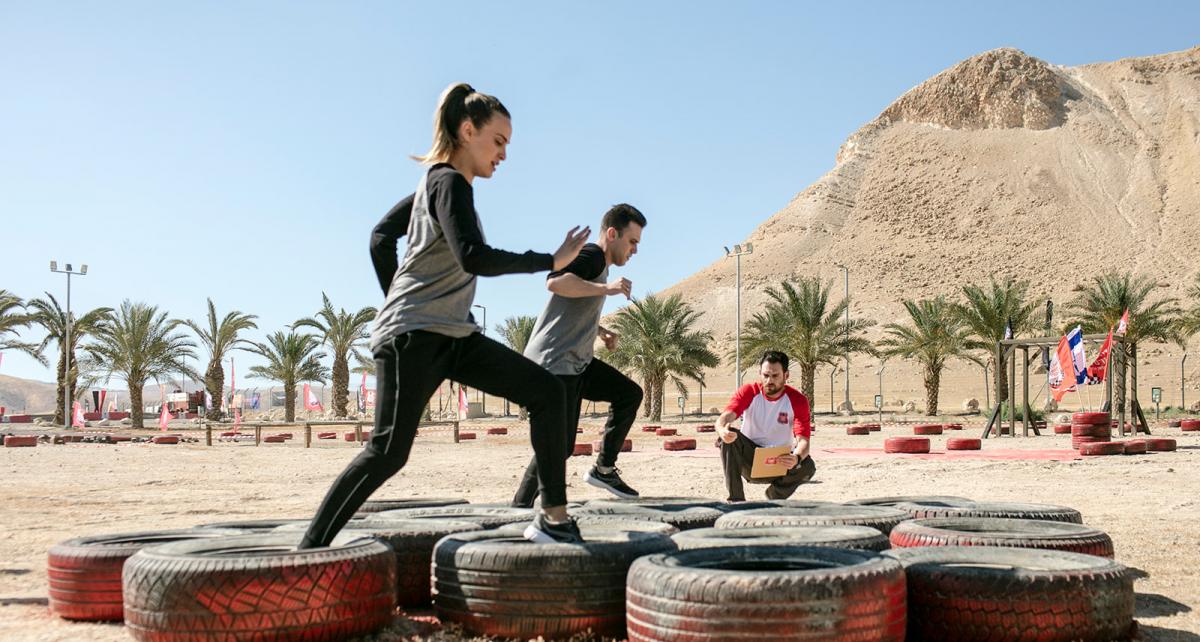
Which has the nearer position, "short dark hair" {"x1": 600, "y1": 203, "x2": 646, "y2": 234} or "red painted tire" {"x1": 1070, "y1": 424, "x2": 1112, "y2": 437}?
"short dark hair" {"x1": 600, "y1": 203, "x2": 646, "y2": 234}

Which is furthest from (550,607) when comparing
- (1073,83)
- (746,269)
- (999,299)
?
(1073,83)

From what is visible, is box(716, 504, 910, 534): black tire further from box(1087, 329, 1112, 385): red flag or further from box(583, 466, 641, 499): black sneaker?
box(1087, 329, 1112, 385): red flag

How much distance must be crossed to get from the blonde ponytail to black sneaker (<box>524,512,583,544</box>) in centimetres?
157

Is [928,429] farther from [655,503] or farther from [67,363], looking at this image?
[67,363]

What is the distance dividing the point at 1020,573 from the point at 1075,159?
448ft

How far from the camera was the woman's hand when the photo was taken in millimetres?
4074

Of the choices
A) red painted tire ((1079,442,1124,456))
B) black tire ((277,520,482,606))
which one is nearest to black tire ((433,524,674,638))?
black tire ((277,520,482,606))

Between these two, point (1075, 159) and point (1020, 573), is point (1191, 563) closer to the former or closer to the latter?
point (1020, 573)

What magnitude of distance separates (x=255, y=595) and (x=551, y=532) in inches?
47.6

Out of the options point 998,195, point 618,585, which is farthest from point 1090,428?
point 998,195

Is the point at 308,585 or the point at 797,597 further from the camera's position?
the point at 308,585

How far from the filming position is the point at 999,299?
3825 cm

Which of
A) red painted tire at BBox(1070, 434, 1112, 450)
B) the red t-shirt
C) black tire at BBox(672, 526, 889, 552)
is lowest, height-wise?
red painted tire at BBox(1070, 434, 1112, 450)

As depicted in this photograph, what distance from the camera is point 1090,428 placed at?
19.0 m
